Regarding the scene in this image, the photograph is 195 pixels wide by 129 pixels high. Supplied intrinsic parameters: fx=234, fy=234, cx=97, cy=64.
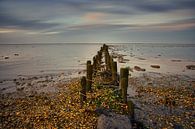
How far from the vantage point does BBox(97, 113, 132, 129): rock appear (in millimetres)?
9688

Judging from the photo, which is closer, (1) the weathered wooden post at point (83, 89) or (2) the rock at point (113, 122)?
(2) the rock at point (113, 122)

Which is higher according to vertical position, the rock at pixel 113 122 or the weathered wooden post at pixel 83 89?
the weathered wooden post at pixel 83 89

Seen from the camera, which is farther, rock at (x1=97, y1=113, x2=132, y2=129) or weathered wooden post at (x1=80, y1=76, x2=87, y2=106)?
weathered wooden post at (x1=80, y1=76, x2=87, y2=106)

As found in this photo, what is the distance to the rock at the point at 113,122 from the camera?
9.69m

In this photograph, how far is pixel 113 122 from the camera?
9992mm

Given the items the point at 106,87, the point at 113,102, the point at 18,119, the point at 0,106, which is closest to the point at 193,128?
the point at 113,102

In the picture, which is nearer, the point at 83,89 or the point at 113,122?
the point at 113,122

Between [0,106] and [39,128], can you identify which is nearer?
[39,128]

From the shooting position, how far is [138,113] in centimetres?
1441

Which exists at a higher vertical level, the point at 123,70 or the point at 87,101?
the point at 123,70

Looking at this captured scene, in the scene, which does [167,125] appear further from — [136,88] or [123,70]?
[136,88]

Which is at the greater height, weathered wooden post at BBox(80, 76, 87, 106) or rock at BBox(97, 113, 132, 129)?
weathered wooden post at BBox(80, 76, 87, 106)

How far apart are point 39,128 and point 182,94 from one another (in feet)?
41.6

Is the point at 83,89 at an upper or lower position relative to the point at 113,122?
upper
